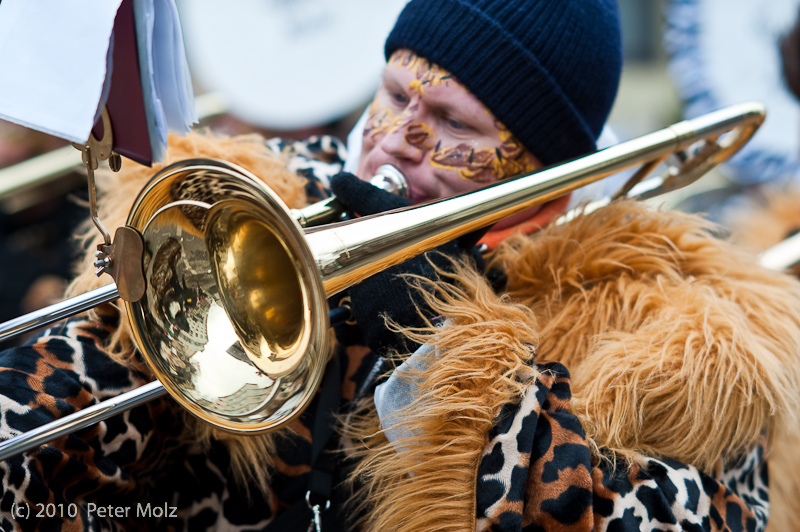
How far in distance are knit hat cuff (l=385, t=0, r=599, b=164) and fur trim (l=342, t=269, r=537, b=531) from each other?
44cm

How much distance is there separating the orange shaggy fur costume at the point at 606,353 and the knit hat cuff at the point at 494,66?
9.1 inches

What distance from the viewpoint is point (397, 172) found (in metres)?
1.12

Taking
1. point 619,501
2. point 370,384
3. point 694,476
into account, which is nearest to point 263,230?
point 370,384

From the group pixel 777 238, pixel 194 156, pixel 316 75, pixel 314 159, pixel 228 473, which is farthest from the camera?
pixel 316 75

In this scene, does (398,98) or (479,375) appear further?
(398,98)

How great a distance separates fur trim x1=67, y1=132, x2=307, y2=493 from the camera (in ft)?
3.16

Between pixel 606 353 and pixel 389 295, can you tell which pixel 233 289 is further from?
pixel 606 353

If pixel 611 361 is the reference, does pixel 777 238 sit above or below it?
below

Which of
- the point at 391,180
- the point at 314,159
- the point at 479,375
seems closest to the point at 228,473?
the point at 479,375

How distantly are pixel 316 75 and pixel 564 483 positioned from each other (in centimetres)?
203

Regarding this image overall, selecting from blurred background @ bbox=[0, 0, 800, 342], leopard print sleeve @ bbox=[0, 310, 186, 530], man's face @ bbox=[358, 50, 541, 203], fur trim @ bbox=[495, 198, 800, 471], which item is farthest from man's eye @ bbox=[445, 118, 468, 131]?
blurred background @ bbox=[0, 0, 800, 342]

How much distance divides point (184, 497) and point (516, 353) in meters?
0.64

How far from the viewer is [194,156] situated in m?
1.12

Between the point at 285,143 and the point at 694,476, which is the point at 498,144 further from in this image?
the point at 694,476
